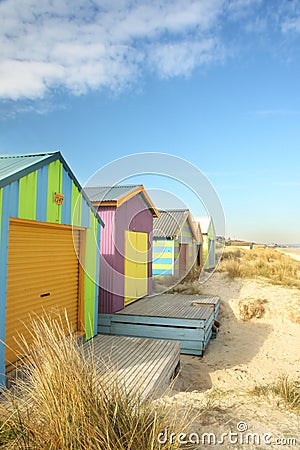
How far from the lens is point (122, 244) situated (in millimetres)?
9414

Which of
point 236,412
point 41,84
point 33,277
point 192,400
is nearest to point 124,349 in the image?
point 33,277

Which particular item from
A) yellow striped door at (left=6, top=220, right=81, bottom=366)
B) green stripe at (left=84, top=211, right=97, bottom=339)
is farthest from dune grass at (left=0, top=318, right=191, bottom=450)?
green stripe at (left=84, top=211, right=97, bottom=339)

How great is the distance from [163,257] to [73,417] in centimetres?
1407

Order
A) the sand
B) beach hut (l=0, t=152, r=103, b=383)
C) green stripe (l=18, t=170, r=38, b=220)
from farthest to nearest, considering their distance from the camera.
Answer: green stripe (l=18, t=170, r=38, b=220)
beach hut (l=0, t=152, r=103, b=383)
the sand

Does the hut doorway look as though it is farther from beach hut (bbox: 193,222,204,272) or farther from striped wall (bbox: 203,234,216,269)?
striped wall (bbox: 203,234,216,269)

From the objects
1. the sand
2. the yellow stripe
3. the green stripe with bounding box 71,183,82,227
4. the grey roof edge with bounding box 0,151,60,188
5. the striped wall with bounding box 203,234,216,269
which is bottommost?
the sand

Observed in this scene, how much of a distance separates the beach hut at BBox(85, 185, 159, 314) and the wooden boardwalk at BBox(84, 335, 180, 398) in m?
2.19

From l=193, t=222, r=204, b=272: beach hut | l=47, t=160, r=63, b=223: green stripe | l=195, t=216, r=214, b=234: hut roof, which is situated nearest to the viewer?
l=47, t=160, r=63, b=223: green stripe

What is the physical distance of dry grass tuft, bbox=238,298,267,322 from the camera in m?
10.4

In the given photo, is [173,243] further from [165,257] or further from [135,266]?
[135,266]

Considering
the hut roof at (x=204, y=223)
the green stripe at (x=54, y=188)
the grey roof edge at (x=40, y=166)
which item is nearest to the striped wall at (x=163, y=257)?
the hut roof at (x=204, y=223)

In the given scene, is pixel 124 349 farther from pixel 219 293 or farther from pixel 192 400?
pixel 219 293

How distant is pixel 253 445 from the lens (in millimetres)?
2666

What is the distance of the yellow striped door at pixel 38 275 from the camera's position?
4.79m
